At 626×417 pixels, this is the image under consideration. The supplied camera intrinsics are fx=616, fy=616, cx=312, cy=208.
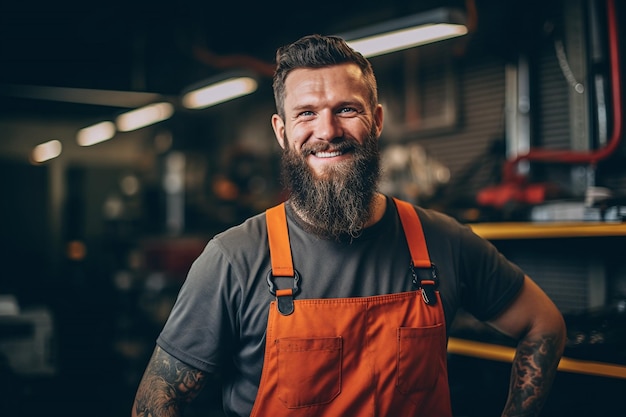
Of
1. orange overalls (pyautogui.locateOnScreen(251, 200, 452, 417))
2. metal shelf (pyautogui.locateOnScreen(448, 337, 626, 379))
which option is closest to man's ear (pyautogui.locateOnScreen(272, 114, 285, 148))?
orange overalls (pyautogui.locateOnScreen(251, 200, 452, 417))

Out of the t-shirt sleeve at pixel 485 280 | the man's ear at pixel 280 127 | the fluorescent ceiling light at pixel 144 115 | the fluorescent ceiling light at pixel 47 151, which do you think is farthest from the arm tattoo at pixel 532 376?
the fluorescent ceiling light at pixel 47 151

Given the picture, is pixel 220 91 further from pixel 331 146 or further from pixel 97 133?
pixel 97 133

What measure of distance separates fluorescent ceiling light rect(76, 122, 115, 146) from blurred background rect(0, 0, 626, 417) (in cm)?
7

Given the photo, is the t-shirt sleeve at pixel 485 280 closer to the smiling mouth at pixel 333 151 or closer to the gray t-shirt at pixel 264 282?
the gray t-shirt at pixel 264 282

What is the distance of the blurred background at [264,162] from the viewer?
2.98 metres

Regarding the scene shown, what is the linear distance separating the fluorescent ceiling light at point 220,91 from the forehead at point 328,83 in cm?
267

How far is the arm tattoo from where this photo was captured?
7.01 feet

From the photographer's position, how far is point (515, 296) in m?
2.15

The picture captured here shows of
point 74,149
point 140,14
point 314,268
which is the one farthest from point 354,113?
point 74,149

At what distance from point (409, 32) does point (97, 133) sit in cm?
637

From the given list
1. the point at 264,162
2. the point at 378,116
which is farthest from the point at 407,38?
the point at 264,162

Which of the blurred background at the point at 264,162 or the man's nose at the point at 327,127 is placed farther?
the blurred background at the point at 264,162

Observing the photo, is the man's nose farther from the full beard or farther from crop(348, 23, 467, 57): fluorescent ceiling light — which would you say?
crop(348, 23, 467, 57): fluorescent ceiling light

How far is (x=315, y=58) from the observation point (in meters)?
2.00
